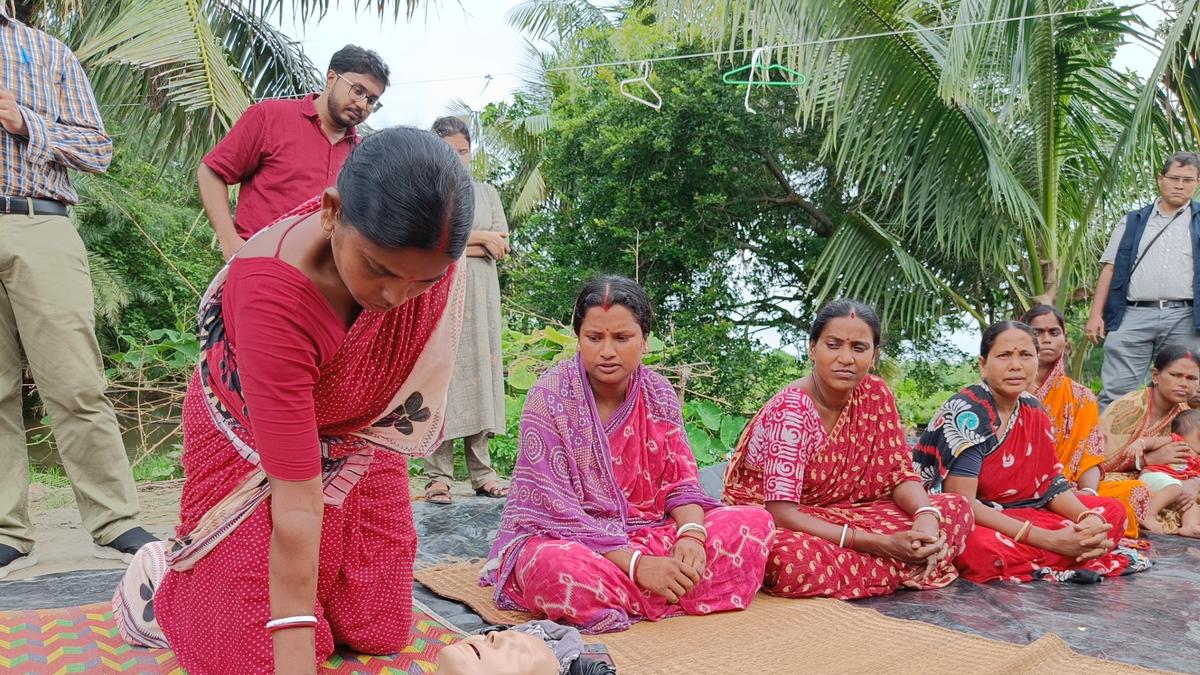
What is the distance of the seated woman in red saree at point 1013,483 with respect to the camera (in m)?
3.56

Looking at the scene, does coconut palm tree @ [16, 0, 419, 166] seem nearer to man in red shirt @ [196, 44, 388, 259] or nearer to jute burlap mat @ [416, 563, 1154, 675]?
man in red shirt @ [196, 44, 388, 259]

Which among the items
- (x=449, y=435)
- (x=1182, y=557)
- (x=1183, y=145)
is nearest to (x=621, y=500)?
(x=449, y=435)

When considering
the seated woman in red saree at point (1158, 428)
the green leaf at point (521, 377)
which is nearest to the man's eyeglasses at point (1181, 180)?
the seated woman in red saree at point (1158, 428)

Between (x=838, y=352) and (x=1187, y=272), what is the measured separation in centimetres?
337

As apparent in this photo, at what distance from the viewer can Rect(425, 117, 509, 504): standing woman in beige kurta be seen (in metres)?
4.63

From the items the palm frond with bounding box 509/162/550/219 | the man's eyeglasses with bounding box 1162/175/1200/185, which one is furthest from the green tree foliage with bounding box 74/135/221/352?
the man's eyeglasses with bounding box 1162/175/1200/185

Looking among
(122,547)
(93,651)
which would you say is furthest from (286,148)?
(93,651)

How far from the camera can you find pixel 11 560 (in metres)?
3.33

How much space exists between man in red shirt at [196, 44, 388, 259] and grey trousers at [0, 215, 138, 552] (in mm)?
576

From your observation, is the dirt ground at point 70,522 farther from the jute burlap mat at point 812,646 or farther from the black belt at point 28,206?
the jute burlap mat at point 812,646

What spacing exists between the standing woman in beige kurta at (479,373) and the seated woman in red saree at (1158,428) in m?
3.31

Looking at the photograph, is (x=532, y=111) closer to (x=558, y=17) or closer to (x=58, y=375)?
(x=558, y=17)

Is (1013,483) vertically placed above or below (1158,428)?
below

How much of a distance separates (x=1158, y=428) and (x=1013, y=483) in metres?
1.73
